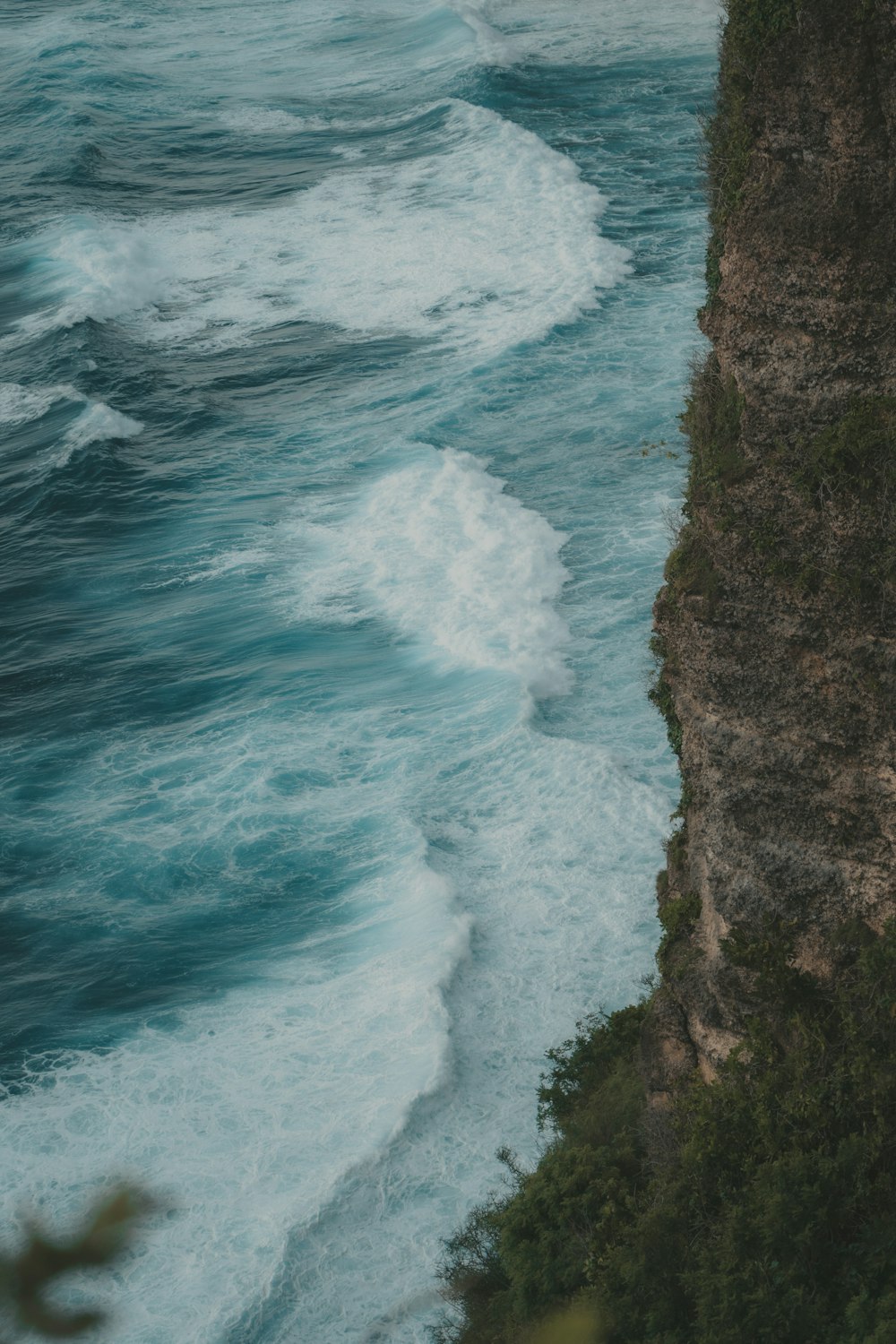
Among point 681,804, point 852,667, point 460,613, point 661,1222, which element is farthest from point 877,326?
point 460,613

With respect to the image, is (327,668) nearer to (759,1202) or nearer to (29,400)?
(759,1202)

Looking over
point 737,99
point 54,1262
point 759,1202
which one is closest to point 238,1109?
point 759,1202

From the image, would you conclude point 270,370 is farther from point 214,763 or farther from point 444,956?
point 444,956

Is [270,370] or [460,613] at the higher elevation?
[270,370]

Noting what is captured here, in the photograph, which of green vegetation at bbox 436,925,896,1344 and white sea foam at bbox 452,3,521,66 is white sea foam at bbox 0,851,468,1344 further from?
white sea foam at bbox 452,3,521,66

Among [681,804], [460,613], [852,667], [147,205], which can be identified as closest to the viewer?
[852,667]

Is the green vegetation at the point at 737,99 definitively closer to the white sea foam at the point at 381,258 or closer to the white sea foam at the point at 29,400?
the white sea foam at the point at 381,258

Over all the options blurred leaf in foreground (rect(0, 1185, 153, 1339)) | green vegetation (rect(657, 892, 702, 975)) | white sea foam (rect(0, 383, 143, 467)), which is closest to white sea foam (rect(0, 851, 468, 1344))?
green vegetation (rect(657, 892, 702, 975))

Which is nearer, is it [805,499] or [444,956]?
[805,499]
